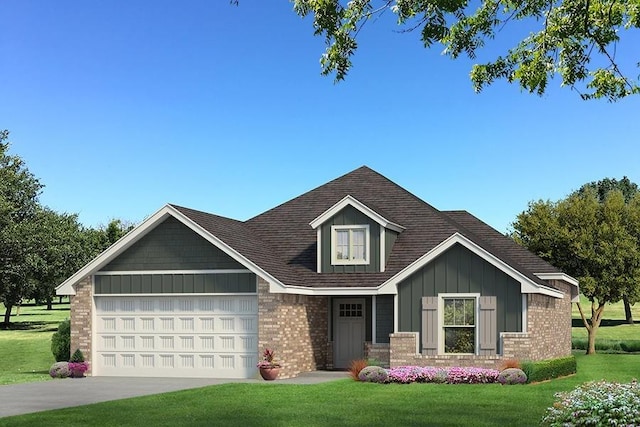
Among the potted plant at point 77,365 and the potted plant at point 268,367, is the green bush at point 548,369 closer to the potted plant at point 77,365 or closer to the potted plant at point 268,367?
the potted plant at point 268,367

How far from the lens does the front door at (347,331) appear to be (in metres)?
31.3

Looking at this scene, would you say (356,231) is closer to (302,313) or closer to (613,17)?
(302,313)

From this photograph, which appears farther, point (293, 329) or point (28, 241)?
point (28, 241)

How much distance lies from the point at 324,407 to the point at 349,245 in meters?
12.2

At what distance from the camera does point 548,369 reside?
26.6 m

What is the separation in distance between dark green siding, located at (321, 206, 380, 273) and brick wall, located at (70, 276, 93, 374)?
786 centimetres

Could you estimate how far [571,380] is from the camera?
2678 cm

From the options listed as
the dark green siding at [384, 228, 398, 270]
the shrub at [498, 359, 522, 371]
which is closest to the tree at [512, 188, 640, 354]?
the dark green siding at [384, 228, 398, 270]

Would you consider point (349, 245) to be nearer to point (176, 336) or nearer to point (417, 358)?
point (417, 358)

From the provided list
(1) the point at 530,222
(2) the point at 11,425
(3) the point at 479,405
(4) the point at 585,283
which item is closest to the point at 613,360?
(4) the point at 585,283

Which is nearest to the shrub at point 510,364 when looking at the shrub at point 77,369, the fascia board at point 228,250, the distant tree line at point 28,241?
the fascia board at point 228,250

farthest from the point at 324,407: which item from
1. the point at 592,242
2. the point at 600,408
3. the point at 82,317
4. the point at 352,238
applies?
the point at 592,242

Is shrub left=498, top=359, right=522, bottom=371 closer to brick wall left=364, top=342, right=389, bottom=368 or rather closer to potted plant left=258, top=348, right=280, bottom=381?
brick wall left=364, top=342, right=389, bottom=368

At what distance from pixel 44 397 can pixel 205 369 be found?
6915 millimetres
